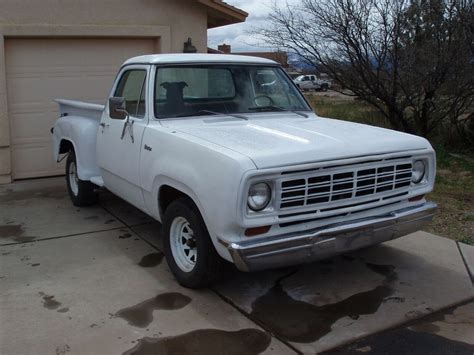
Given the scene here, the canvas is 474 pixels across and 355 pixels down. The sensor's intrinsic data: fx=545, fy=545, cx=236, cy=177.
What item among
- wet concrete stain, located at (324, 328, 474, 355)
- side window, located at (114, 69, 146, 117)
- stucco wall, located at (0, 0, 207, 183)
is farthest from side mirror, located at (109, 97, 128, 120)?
stucco wall, located at (0, 0, 207, 183)

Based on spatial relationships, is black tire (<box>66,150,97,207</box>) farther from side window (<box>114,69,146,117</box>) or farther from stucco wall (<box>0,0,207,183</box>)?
stucco wall (<box>0,0,207,183</box>)

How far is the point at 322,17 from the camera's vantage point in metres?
10.8

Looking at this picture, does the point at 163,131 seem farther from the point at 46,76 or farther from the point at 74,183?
the point at 46,76

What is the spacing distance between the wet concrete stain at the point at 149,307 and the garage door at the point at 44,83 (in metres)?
5.53

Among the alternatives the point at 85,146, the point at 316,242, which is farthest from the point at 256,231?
the point at 85,146

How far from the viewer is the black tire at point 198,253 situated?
13.9 feet

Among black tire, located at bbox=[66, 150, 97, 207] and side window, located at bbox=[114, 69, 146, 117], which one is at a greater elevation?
side window, located at bbox=[114, 69, 146, 117]

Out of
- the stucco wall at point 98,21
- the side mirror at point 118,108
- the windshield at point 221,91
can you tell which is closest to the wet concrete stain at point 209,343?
the windshield at point 221,91

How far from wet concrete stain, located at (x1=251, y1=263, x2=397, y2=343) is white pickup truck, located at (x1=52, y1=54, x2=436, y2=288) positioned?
1.61 feet

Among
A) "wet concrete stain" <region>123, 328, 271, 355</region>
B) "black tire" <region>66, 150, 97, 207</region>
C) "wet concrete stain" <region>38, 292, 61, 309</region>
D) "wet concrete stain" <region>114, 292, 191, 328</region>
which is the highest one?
"black tire" <region>66, 150, 97, 207</region>

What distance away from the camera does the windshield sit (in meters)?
5.24

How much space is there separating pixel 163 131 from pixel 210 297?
1474 mm

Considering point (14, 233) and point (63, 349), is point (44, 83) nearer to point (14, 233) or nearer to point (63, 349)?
point (14, 233)

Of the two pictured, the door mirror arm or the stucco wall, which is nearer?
the door mirror arm
